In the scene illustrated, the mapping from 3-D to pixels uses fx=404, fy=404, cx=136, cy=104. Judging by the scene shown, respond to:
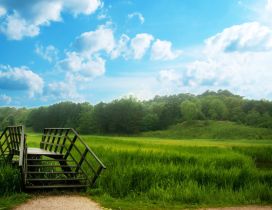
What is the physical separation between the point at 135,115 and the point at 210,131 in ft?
68.4

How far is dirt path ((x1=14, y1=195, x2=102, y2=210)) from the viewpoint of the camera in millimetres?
14648

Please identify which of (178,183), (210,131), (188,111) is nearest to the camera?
(178,183)

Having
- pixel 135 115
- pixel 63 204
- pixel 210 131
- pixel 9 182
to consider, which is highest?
pixel 135 115

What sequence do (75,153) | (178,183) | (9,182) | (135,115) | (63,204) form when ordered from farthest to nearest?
(135,115)
(75,153)
(178,183)
(9,182)
(63,204)

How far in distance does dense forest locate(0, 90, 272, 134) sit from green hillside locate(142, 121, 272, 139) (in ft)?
19.0

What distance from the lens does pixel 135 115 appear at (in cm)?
11119

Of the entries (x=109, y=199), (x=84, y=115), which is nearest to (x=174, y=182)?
(x=109, y=199)

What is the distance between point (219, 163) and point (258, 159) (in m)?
10.8

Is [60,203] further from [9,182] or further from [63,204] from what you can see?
[9,182]

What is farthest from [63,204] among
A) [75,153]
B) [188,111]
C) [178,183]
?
[188,111]

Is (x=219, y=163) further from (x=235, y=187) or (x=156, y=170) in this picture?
(x=156, y=170)

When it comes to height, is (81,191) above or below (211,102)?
below

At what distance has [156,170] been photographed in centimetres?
2080

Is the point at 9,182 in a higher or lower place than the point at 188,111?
lower
